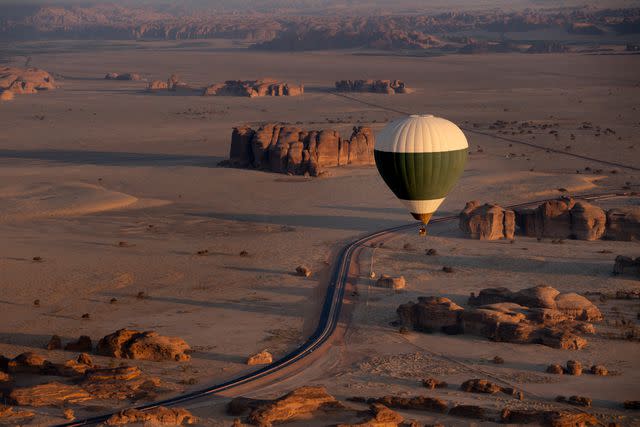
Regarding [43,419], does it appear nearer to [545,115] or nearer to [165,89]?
[545,115]

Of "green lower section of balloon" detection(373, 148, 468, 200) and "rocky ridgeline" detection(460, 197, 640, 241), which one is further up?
"green lower section of balloon" detection(373, 148, 468, 200)

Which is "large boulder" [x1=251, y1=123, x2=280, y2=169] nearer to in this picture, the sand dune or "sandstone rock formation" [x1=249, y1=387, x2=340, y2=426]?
the sand dune

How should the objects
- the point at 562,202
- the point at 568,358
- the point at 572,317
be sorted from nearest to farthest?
1. the point at 568,358
2. the point at 572,317
3. the point at 562,202

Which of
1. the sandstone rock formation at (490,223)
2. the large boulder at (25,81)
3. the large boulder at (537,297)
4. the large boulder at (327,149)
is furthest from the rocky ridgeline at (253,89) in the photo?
the large boulder at (537,297)

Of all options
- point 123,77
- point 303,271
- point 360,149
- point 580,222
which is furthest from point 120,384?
point 123,77

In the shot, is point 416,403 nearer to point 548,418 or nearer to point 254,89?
point 548,418

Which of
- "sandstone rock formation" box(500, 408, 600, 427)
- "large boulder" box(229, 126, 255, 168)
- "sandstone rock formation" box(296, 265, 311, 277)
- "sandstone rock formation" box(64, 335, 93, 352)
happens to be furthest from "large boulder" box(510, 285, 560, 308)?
"large boulder" box(229, 126, 255, 168)

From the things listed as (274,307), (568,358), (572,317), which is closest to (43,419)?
(274,307)
